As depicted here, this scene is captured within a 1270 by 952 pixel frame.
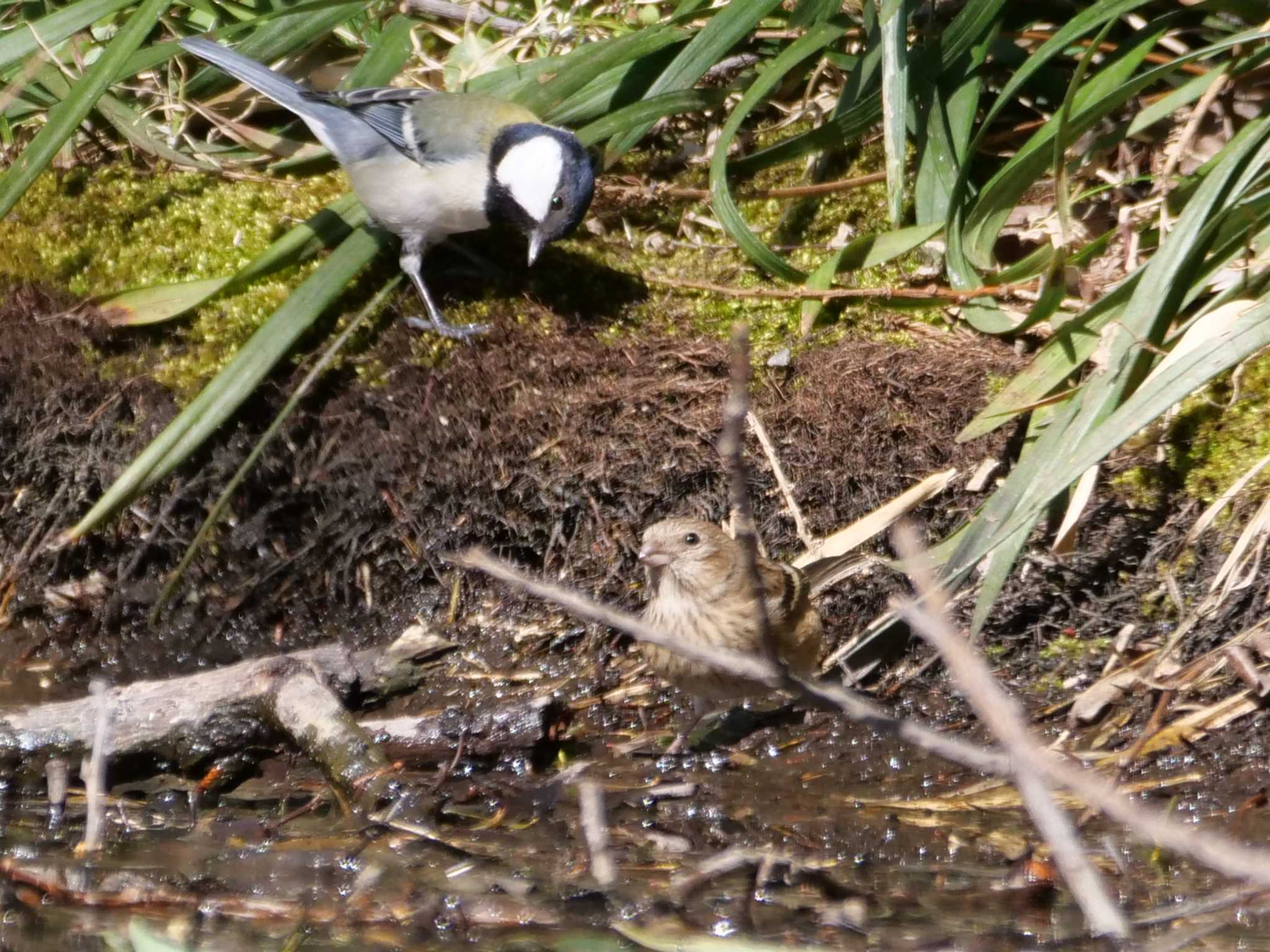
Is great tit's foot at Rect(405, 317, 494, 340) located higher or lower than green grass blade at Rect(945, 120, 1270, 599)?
higher

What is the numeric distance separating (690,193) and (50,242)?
238 centimetres

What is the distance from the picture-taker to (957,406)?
4.50 metres

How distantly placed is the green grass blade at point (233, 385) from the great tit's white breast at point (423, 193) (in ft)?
0.62

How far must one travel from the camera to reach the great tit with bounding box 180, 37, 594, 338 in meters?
4.82

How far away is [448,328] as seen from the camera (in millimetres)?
4875

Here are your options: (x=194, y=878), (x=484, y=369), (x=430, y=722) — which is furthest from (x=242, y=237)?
(x=194, y=878)

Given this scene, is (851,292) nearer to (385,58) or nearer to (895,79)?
(895,79)

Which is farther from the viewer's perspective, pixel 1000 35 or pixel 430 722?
pixel 1000 35

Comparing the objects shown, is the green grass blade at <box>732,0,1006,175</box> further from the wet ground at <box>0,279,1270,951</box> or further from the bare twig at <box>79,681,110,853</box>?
the bare twig at <box>79,681,110,853</box>

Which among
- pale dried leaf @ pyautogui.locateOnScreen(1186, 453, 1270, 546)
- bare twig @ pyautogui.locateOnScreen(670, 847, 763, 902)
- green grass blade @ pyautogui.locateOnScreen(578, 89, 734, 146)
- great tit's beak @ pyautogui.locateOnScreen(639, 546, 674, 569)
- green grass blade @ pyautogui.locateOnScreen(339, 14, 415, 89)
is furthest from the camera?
green grass blade @ pyautogui.locateOnScreen(339, 14, 415, 89)

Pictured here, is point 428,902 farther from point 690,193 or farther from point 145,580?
point 690,193

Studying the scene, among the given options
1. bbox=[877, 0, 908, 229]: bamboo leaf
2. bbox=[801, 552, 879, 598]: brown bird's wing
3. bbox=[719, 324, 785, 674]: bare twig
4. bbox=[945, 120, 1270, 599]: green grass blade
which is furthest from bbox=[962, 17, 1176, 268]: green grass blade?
bbox=[719, 324, 785, 674]: bare twig

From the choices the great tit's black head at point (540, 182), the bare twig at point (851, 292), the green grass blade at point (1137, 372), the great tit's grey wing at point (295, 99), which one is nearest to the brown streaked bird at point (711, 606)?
the green grass blade at point (1137, 372)

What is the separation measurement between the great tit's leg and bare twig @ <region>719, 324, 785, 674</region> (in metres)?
3.27
